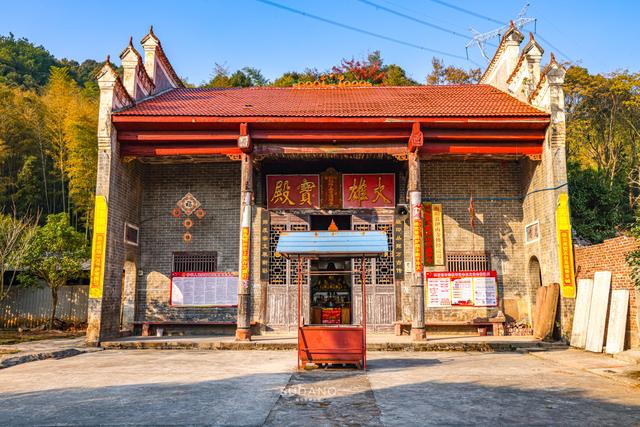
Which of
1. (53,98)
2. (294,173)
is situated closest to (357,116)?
(294,173)

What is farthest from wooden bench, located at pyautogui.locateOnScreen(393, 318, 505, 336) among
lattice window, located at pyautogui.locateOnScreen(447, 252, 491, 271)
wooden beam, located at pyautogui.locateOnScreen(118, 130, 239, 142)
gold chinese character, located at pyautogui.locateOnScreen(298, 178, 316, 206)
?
wooden beam, located at pyautogui.locateOnScreen(118, 130, 239, 142)

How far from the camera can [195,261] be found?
14.4 metres

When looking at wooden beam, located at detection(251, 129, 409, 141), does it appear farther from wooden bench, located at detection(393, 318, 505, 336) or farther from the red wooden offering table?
wooden bench, located at detection(393, 318, 505, 336)

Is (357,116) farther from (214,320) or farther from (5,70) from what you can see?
(5,70)

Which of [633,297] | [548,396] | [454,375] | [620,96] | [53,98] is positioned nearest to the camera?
[548,396]

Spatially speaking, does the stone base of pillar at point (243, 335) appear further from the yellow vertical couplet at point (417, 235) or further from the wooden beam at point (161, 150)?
the wooden beam at point (161, 150)

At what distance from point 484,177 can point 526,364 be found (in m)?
6.54

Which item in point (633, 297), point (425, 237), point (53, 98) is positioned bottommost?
point (633, 297)

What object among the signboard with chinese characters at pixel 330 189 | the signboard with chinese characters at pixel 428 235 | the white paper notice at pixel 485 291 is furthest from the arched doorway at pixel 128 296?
the white paper notice at pixel 485 291

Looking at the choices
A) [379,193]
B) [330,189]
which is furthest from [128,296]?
[379,193]

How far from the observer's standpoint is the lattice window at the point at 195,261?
1430cm

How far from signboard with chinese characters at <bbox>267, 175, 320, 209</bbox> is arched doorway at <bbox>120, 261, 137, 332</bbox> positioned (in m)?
4.08

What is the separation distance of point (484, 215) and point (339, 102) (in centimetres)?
503

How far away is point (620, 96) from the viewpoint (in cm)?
2391
